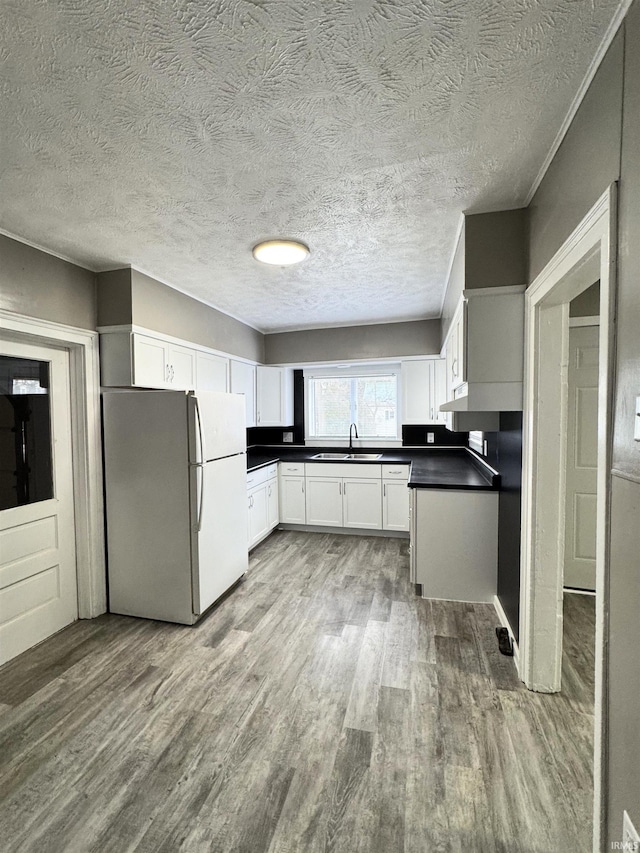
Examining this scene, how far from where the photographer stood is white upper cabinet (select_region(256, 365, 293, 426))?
4.79 meters

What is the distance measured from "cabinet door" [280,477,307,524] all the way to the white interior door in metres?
2.68

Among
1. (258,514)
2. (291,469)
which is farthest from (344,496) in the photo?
(258,514)

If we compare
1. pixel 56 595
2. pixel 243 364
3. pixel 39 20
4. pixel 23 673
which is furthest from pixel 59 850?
pixel 243 364

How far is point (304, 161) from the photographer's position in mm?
1582

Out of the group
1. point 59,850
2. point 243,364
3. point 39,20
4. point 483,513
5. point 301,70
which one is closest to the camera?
point 39,20

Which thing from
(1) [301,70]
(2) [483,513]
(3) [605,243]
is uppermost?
(1) [301,70]

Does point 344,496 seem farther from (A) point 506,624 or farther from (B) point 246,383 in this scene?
(A) point 506,624

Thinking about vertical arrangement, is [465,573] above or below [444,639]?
above

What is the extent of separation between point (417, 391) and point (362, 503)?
1.44 meters

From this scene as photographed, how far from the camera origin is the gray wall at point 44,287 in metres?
2.19

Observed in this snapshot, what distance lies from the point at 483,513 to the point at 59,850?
272 centimetres

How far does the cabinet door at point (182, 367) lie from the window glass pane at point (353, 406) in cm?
216

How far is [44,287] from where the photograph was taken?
2.39 meters

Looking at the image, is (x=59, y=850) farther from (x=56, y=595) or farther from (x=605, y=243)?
(x=605, y=243)
